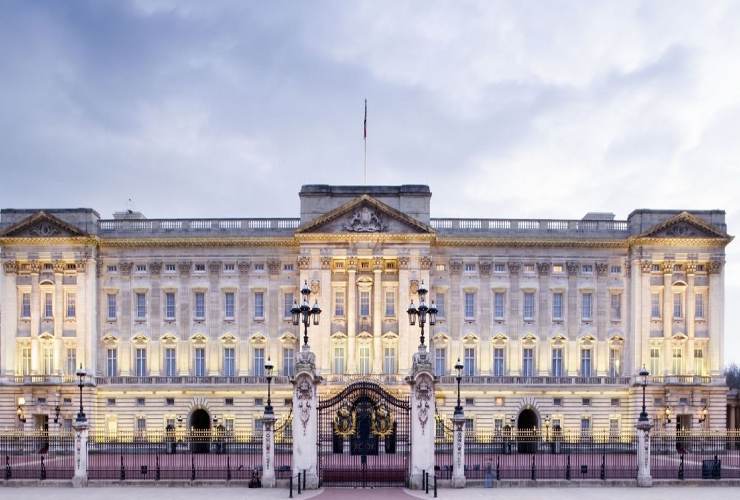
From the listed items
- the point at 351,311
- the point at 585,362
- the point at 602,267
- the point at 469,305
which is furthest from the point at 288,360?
the point at 602,267

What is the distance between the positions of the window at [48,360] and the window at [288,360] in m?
18.2

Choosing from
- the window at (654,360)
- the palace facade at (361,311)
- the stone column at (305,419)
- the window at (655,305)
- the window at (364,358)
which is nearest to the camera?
the stone column at (305,419)

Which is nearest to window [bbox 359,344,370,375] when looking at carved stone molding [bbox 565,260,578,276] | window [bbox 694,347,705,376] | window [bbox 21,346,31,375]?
carved stone molding [bbox 565,260,578,276]

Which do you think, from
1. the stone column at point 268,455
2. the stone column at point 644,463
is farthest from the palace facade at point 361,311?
the stone column at point 644,463

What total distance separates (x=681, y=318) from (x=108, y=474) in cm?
4409

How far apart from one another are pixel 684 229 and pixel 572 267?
906 centimetres

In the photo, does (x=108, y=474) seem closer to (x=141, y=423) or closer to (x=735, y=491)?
(x=141, y=423)

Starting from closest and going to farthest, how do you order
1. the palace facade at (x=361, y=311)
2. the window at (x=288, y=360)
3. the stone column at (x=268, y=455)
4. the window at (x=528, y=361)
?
the stone column at (x=268, y=455), the palace facade at (x=361, y=311), the window at (x=288, y=360), the window at (x=528, y=361)

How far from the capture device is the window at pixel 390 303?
58906 mm

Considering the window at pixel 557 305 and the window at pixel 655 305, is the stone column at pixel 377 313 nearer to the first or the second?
the window at pixel 557 305

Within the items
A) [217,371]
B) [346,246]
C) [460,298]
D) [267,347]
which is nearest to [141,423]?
[217,371]

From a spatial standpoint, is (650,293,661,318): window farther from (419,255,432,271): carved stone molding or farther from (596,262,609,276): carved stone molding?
(419,255,432,271): carved stone molding

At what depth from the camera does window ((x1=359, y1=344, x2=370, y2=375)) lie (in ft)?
192

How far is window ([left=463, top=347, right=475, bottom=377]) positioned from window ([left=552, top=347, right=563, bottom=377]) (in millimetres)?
6428
